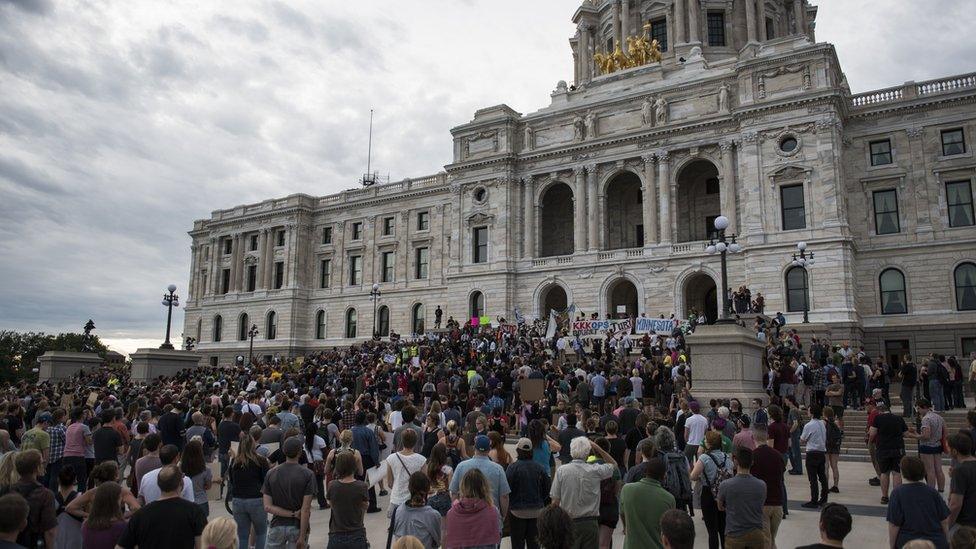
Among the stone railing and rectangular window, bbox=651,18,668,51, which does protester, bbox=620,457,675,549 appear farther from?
rectangular window, bbox=651,18,668,51

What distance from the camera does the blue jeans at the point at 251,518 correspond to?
8172mm

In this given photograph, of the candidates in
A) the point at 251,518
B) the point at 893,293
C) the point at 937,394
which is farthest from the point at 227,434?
the point at 893,293

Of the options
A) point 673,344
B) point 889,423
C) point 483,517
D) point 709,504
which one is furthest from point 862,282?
point 483,517

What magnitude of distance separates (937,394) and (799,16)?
1878 inches

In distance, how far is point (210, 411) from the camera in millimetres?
15234

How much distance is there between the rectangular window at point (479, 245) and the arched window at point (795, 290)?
746 inches

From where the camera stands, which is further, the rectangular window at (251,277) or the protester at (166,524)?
the rectangular window at (251,277)

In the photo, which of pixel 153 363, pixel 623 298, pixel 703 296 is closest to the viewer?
pixel 153 363

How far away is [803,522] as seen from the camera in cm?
1102

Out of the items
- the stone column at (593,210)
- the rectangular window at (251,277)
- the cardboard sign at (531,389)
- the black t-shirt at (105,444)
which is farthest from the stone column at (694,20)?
the black t-shirt at (105,444)

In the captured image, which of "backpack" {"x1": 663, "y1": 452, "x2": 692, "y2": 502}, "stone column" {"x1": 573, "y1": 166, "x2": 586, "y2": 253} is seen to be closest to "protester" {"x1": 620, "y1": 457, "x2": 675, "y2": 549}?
"backpack" {"x1": 663, "y1": 452, "x2": 692, "y2": 502}

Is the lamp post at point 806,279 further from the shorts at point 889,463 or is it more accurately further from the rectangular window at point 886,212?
the shorts at point 889,463

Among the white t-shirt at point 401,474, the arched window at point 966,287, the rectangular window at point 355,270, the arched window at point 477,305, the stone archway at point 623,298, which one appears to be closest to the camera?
the white t-shirt at point 401,474

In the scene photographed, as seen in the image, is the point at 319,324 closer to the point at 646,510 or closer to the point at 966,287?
the point at 966,287
